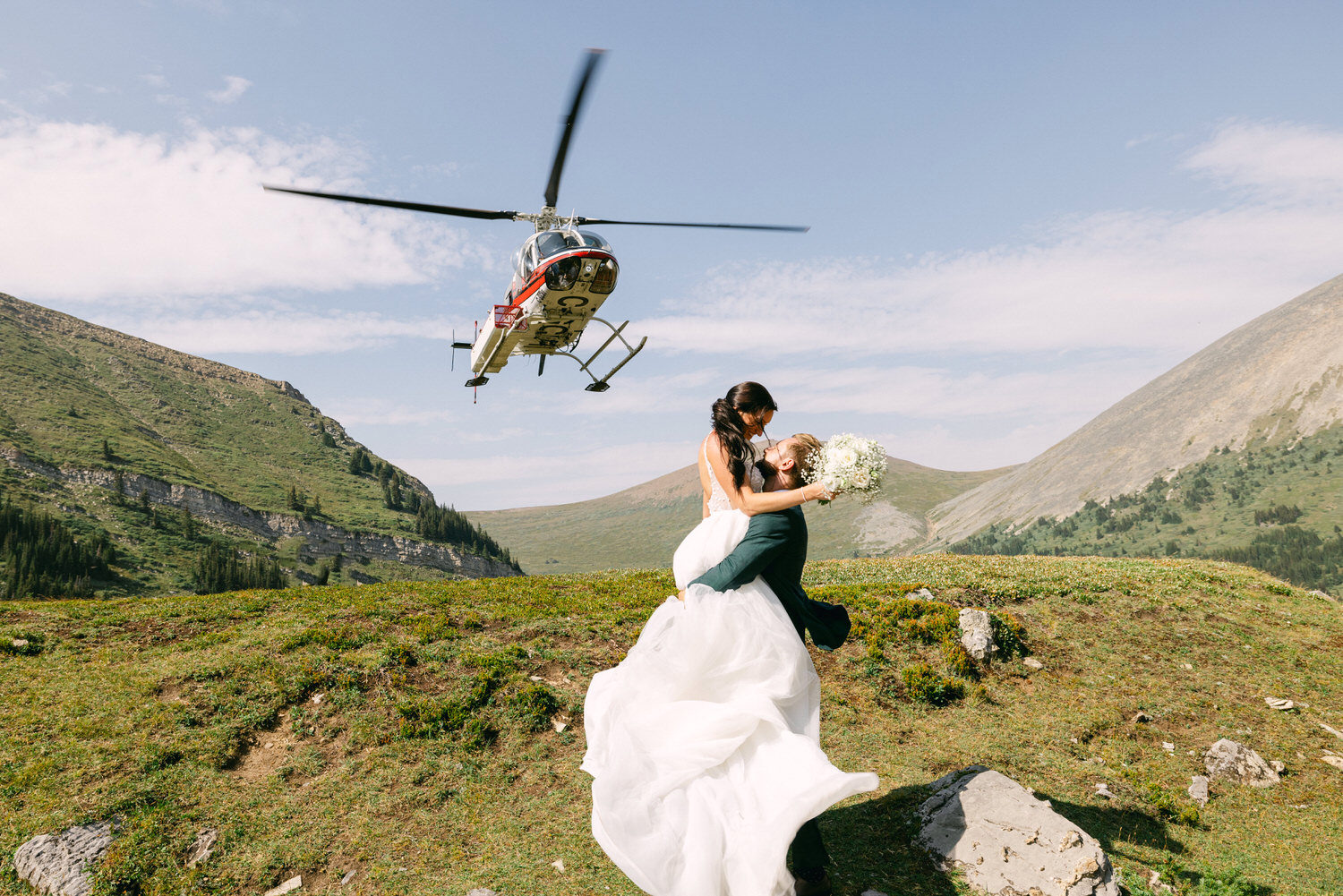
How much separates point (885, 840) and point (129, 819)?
930cm

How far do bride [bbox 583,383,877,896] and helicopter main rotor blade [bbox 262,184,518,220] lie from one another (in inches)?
696

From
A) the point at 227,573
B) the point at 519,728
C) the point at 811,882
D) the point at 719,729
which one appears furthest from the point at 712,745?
the point at 227,573

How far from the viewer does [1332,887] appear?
802cm

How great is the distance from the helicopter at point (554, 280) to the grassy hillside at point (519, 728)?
444 inches

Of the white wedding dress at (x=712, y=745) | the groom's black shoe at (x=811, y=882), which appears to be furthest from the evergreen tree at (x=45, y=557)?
the groom's black shoe at (x=811, y=882)

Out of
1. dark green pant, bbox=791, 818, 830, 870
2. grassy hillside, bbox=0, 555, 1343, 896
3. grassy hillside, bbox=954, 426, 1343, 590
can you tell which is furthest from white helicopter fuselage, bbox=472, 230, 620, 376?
grassy hillside, bbox=954, 426, 1343, 590

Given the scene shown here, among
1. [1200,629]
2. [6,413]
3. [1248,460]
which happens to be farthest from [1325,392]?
[6,413]

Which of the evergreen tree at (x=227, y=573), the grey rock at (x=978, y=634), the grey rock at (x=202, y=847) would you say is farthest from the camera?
the evergreen tree at (x=227, y=573)

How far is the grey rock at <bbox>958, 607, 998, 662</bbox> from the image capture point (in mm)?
14172

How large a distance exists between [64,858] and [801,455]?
31.0ft

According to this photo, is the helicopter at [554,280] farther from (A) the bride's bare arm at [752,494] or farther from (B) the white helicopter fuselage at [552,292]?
(A) the bride's bare arm at [752,494]

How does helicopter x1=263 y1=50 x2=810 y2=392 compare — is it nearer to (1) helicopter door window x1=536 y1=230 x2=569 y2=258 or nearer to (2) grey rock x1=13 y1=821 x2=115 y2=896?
(1) helicopter door window x1=536 y1=230 x2=569 y2=258

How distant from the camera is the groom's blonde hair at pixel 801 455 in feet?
23.4

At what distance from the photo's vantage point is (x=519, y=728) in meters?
11.3
